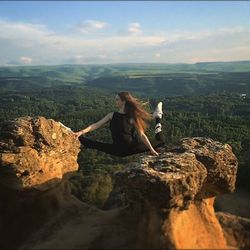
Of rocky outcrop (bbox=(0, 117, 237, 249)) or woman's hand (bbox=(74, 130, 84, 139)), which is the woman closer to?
rocky outcrop (bbox=(0, 117, 237, 249))

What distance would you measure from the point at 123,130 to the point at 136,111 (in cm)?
70

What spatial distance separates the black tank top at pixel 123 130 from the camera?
13.0m

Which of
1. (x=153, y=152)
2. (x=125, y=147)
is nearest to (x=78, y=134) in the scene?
(x=125, y=147)

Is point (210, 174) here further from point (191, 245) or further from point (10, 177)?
point (10, 177)

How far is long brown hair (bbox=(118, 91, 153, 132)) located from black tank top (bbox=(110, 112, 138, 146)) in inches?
8.0

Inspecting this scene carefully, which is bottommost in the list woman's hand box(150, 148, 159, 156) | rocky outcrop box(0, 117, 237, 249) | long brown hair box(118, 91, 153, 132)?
rocky outcrop box(0, 117, 237, 249)

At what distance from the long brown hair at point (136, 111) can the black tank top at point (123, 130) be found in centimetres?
20

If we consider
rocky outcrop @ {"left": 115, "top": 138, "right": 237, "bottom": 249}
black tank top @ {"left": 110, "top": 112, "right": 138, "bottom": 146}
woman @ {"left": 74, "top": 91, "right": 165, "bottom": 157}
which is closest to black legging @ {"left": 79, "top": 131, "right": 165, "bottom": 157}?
woman @ {"left": 74, "top": 91, "right": 165, "bottom": 157}

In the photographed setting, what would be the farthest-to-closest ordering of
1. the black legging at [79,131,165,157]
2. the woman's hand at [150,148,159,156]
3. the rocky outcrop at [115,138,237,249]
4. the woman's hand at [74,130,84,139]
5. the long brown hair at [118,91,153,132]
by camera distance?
the woman's hand at [74,130,84,139], the black legging at [79,131,165,157], the long brown hair at [118,91,153,132], the woman's hand at [150,148,159,156], the rocky outcrop at [115,138,237,249]

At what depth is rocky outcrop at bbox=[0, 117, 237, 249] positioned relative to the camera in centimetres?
1050

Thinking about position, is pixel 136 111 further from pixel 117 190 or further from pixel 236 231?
pixel 236 231

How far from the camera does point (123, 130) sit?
13.0m

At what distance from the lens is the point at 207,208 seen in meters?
12.4

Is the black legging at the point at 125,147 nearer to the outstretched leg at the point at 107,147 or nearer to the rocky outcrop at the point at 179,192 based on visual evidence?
the outstretched leg at the point at 107,147
